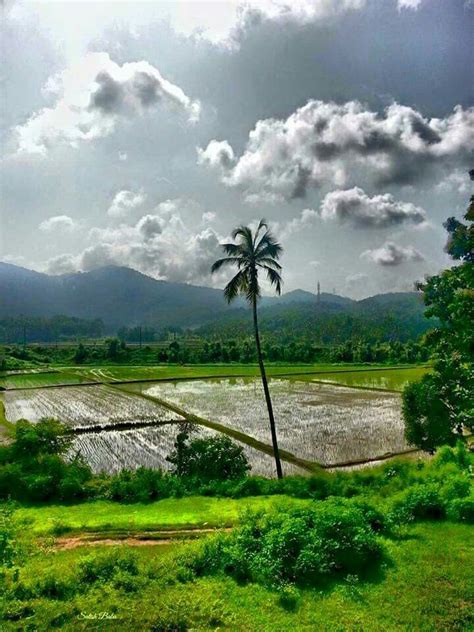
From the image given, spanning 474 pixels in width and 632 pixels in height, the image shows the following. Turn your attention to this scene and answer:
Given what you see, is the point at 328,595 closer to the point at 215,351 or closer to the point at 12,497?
the point at 12,497

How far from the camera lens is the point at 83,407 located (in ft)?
145

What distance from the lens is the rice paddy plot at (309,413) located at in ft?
92.6

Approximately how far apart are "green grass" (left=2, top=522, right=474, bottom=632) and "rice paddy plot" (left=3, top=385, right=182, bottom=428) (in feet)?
94.2

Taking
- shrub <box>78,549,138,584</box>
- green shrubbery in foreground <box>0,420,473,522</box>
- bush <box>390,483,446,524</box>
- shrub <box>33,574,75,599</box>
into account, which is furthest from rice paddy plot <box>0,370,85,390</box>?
bush <box>390,483,446,524</box>

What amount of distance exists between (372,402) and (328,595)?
3924cm

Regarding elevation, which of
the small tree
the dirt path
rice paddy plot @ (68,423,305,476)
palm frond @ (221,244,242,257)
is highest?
palm frond @ (221,244,242,257)

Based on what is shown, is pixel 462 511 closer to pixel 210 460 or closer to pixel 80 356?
pixel 210 460

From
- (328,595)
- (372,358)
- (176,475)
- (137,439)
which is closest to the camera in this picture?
(328,595)

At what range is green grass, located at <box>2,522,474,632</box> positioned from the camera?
728cm

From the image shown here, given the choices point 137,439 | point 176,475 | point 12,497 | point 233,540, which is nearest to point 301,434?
point 137,439

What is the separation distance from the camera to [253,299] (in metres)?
20.5

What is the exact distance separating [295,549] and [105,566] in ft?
12.7

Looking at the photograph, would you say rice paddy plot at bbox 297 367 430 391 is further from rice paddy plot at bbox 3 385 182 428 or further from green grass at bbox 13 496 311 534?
green grass at bbox 13 496 311 534

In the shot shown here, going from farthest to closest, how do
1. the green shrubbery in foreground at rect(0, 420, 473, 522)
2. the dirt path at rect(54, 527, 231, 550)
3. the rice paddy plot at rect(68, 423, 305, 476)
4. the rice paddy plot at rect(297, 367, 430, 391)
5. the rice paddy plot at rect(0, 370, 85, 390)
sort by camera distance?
the rice paddy plot at rect(0, 370, 85, 390), the rice paddy plot at rect(297, 367, 430, 391), the rice paddy plot at rect(68, 423, 305, 476), the green shrubbery in foreground at rect(0, 420, 473, 522), the dirt path at rect(54, 527, 231, 550)
